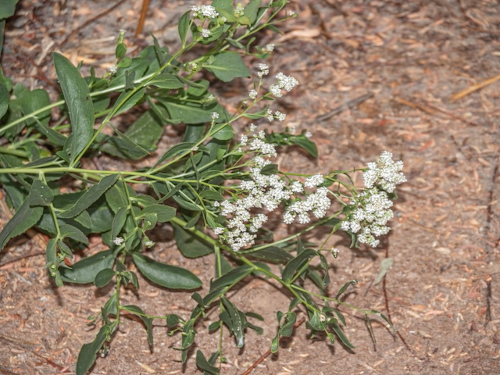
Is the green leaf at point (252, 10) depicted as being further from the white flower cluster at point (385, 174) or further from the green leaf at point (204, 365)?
the green leaf at point (204, 365)

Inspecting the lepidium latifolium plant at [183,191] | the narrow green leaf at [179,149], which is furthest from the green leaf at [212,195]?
the narrow green leaf at [179,149]

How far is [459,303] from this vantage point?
2.12 m

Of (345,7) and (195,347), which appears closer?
(195,347)

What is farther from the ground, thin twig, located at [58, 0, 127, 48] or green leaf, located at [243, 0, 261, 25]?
green leaf, located at [243, 0, 261, 25]

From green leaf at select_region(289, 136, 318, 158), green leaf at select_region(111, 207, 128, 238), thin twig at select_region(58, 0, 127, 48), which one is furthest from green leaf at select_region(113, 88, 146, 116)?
thin twig at select_region(58, 0, 127, 48)

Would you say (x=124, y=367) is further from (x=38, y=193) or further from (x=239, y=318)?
(x=38, y=193)

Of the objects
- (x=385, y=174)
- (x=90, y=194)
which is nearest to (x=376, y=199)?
(x=385, y=174)

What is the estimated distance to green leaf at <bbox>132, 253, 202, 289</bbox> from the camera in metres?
1.95

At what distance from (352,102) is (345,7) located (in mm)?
483

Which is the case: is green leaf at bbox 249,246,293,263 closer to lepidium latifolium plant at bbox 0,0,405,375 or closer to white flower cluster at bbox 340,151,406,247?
lepidium latifolium plant at bbox 0,0,405,375

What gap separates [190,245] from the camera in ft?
6.91

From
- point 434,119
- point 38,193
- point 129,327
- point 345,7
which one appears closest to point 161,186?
point 38,193

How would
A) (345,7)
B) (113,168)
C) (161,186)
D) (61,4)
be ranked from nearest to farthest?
(161,186) → (113,168) → (61,4) → (345,7)

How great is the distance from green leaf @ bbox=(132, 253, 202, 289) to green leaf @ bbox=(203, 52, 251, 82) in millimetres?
580
